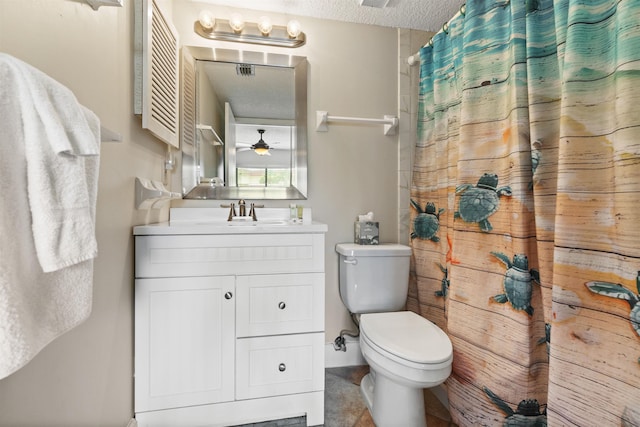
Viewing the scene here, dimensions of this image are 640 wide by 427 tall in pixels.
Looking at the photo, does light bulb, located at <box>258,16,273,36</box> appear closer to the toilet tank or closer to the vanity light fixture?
the vanity light fixture

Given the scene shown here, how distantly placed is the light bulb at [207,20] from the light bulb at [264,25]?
27 centimetres

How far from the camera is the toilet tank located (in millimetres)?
1612

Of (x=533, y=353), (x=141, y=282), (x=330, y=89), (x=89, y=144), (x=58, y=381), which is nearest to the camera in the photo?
(x=89, y=144)

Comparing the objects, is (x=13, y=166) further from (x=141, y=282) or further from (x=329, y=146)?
(x=329, y=146)

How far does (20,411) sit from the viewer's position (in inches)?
24.6

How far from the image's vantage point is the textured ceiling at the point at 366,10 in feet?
5.55

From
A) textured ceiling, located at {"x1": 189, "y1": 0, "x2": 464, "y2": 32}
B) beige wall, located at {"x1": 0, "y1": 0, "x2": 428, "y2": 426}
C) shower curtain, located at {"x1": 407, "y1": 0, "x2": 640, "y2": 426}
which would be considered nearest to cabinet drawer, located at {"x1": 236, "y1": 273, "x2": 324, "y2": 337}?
beige wall, located at {"x1": 0, "y1": 0, "x2": 428, "y2": 426}

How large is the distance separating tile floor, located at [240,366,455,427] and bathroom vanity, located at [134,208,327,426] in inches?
2.9

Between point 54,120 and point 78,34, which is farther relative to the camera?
point 78,34

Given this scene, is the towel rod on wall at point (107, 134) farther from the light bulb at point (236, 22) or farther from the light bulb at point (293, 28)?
the light bulb at point (293, 28)

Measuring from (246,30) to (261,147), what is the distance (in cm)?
70

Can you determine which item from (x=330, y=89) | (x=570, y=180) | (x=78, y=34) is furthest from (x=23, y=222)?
(x=330, y=89)

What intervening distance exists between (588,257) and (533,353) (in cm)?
45

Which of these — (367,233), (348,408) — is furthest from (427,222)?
(348,408)
